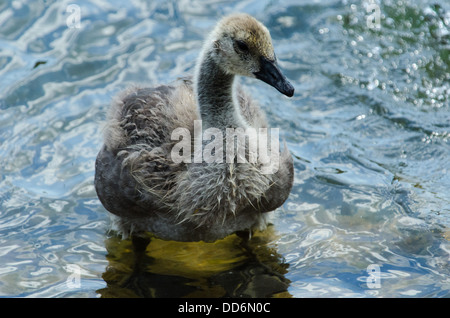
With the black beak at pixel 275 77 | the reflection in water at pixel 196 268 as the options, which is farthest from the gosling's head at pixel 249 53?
the reflection in water at pixel 196 268

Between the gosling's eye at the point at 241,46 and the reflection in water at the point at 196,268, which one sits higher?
the gosling's eye at the point at 241,46

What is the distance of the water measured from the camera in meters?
5.57

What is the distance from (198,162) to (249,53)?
0.97 m

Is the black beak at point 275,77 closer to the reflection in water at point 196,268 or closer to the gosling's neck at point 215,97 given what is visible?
the gosling's neck at point 215,97

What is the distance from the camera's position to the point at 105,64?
8453mm

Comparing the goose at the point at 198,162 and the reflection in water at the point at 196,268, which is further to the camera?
the reflection in water at the point at 196,268

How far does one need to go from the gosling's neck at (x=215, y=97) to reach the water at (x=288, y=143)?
145 centimetres

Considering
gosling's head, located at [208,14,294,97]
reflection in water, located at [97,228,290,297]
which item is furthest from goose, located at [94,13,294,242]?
reflection in water, located at [97,228,290,297]

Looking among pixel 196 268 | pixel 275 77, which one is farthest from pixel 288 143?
pixel 275 77

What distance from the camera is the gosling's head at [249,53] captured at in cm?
488

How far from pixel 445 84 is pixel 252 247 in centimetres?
366

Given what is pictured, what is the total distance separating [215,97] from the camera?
16.9ft

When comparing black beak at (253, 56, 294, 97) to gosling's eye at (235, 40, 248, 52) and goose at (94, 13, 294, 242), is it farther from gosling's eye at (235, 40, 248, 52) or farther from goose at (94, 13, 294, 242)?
gosling's eye at (235, 40, 248, 52)
